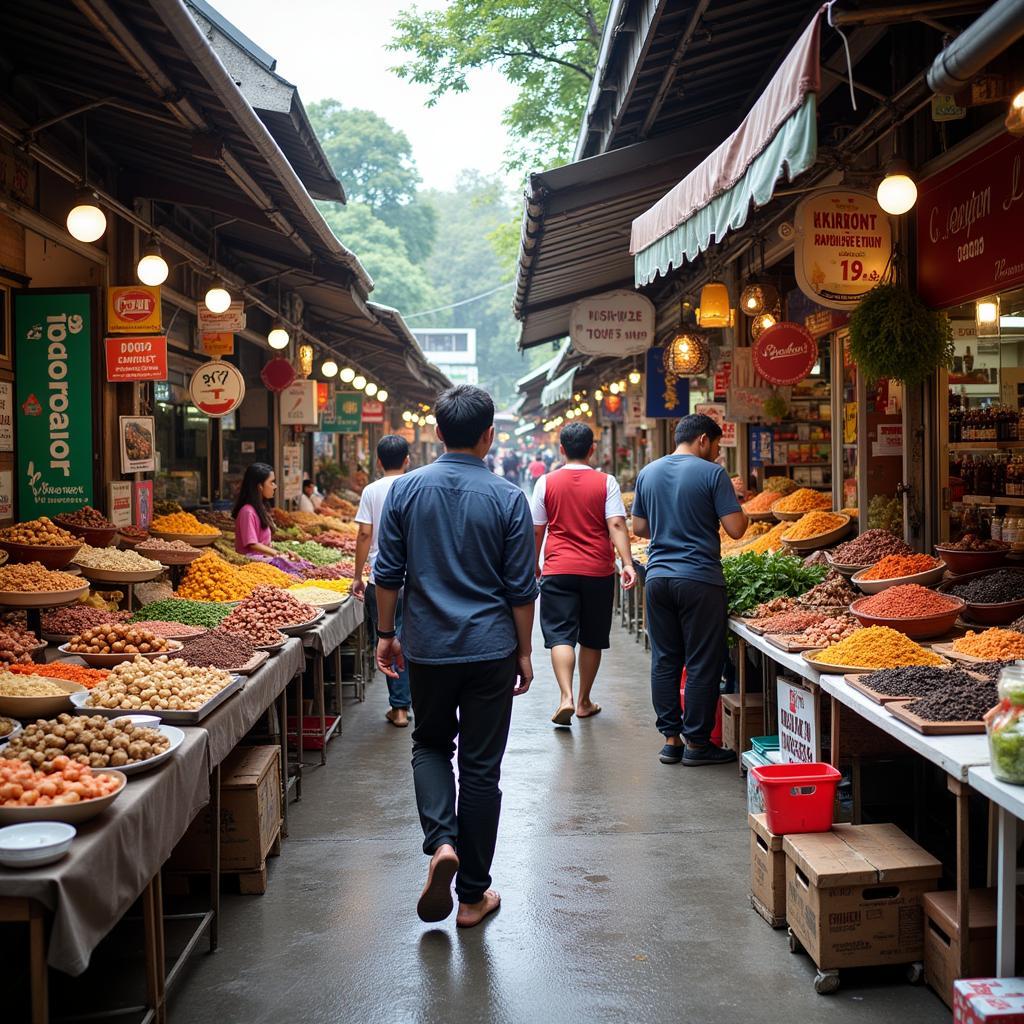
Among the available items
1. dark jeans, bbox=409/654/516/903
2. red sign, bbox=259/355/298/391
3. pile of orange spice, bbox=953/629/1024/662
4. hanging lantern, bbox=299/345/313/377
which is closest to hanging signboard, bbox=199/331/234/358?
red sign, bbox=259/355/298/391

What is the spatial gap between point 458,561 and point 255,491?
18.0ft

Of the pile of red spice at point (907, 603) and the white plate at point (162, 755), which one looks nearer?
the white plate at point (162, 755)

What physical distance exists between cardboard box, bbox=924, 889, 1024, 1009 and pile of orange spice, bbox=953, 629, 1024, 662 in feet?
4.05

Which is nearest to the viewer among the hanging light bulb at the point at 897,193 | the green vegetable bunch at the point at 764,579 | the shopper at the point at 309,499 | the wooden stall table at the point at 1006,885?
the wooden stall table at the point at 1006,885

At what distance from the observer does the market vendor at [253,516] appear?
9586mm

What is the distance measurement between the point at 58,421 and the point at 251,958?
530 centimetres

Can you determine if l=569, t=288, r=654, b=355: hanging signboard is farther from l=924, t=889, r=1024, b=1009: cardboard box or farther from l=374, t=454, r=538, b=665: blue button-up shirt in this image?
l=924, t=889, r=1024, b=1009: cardboard box

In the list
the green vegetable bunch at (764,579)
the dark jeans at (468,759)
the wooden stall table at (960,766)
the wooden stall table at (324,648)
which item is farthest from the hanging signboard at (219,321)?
the wooden stall table at (960,766)

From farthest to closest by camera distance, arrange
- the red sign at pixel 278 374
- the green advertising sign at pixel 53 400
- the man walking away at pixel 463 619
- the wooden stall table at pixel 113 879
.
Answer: the red sign at pixel 278 374 < the green advertising sign at pixel 53 400 < the man walking away at pixel 463 619 < the wooden stall table at pixel 113 879

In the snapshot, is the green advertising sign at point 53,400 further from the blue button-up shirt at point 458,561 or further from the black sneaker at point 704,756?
the black sneaker at point 704,756

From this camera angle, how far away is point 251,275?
14273mm

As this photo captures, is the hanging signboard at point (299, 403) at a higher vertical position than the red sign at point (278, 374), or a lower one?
lower

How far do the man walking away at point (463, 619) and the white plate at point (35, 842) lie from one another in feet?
5.64

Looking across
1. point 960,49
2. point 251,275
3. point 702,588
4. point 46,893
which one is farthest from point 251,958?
point 251,275
